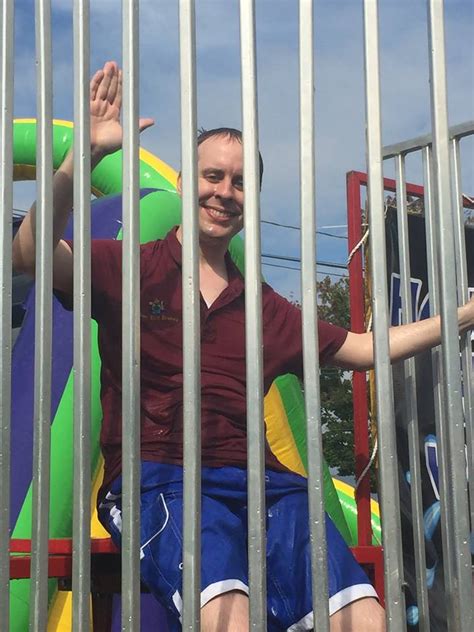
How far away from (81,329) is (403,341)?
0.96m

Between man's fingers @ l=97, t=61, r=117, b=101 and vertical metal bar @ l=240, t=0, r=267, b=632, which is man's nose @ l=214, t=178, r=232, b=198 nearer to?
man's fingers @ l=97, t=61, r=117, b=101

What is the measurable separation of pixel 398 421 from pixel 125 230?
1705 millimetres

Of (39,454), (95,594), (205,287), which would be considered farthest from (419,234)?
(39,454)

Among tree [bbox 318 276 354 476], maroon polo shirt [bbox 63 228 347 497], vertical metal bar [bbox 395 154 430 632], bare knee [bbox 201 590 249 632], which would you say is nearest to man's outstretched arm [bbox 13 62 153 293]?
maroon polo shirt [bbox 63 228 347 497]

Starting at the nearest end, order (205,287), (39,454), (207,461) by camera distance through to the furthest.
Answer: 1. (39,454)
2. (207,461)
3. (205,287)

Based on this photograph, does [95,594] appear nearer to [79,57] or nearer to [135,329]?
[135,329]

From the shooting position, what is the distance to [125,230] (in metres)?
1.53

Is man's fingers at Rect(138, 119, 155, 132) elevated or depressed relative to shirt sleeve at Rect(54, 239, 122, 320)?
elevated

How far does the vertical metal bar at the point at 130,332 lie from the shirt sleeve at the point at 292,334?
765 millimetres

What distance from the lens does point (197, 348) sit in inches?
58.4

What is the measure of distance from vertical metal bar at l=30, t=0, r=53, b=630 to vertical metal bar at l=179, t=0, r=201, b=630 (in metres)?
0.26

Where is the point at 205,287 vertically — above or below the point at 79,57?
below

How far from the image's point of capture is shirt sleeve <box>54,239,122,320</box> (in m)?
1.98

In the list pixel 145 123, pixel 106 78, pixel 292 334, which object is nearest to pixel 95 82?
pixel 106 78
